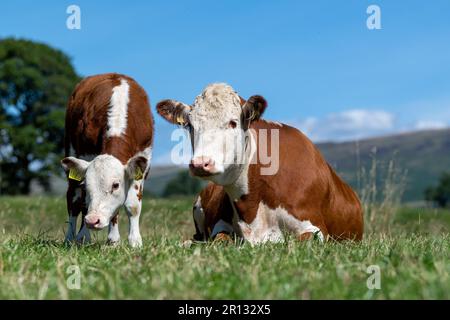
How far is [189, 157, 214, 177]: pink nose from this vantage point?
7.60 metres

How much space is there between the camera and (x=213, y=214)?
9703 millimetres

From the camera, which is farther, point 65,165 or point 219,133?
point 65,165

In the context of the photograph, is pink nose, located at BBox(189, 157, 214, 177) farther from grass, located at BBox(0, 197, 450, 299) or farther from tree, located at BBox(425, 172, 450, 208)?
tree, located at BBox(425, 172, 450, 208)

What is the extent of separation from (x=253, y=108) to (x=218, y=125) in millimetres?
559

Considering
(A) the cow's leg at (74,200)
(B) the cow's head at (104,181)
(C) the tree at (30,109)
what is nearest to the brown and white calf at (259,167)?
(B) the cow's head at (104,181)

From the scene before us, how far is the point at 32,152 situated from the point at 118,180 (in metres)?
43.5

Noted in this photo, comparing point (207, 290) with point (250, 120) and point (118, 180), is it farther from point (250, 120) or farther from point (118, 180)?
point (118, 180)

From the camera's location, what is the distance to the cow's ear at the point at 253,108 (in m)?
8.45

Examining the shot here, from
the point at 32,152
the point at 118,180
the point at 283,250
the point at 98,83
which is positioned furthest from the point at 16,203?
the point at 32,152

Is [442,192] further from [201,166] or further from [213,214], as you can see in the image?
[201,166]

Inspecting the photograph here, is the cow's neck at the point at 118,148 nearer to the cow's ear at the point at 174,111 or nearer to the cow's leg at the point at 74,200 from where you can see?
the cow's ear at the point at 174,111

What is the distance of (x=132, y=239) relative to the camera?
10180mm

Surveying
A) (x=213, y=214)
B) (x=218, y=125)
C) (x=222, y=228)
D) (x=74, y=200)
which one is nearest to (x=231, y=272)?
(x=218, y=125)
